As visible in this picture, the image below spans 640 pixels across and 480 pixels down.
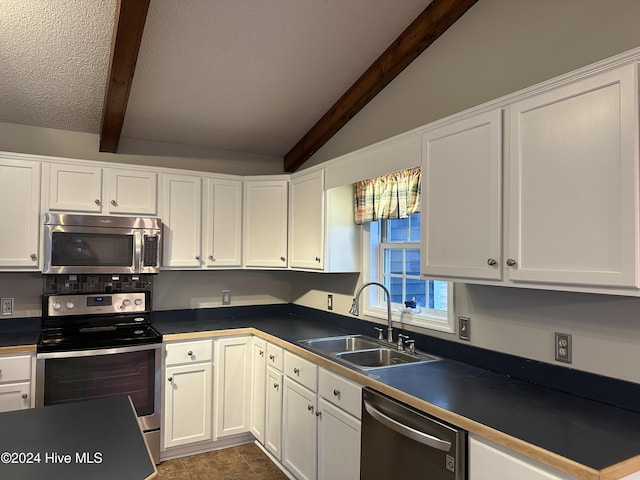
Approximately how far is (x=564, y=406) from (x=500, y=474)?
0.43 m

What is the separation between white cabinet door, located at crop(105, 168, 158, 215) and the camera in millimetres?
3246

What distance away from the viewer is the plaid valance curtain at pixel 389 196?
2.62 m

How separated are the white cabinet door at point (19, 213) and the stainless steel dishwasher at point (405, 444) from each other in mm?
2414

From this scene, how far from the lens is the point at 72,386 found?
281 cm

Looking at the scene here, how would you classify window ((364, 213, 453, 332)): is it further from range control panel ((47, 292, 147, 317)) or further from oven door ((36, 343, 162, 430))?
range control panel ((47, 292, 147, 317))

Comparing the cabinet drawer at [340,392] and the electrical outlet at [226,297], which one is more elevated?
the electrical outlet at [226,297]

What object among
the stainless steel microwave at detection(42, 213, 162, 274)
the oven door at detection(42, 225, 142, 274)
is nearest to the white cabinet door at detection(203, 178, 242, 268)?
the stainless steel microwave at detection(42, 213, 162, 274)

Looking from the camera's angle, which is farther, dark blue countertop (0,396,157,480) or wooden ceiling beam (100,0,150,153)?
wooden ceiling beam (100,0,150,153)

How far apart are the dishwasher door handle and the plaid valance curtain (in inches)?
46.0

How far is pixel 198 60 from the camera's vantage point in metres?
2.86

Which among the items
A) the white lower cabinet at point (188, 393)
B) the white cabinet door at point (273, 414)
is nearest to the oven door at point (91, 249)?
the white lower cabinet at point (188, 393)

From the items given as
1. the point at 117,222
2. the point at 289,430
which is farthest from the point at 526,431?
the point at 117,222

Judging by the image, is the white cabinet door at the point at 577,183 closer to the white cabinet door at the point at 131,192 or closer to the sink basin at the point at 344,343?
the sink basin at the point at 344,343

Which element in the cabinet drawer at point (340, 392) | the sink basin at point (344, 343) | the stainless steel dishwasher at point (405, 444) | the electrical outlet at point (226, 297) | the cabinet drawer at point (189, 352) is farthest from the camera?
the electrical outlet at point (226, 297)
